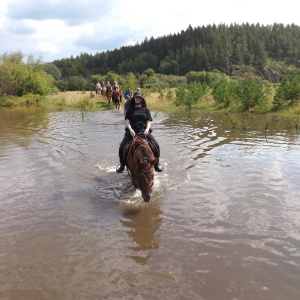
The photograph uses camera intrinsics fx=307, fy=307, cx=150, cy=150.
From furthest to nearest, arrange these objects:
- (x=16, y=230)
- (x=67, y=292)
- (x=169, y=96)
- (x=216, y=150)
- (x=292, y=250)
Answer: (x=169, y=96)
(x=216, y=150)
(x=16, y=230)
(x=292, y=250)
(x=67, y=292)

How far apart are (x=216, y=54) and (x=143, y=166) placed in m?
109

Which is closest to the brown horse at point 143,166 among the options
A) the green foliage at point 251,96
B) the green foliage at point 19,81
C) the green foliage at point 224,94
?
the green foliage at point 251,96

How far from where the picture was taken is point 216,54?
351 ft

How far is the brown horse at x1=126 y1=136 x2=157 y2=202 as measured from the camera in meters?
6.08

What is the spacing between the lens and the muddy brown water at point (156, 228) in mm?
4121

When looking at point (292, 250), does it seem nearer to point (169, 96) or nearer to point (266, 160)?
point (266, 160)

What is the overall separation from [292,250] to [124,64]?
5029 inches

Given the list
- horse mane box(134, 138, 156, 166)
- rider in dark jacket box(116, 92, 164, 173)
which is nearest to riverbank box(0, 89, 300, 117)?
rider in dark jacket box(116, 92, 164, 173)

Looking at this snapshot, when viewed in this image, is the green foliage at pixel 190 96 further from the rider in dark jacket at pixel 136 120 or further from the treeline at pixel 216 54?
the treeline at pixel 216 54

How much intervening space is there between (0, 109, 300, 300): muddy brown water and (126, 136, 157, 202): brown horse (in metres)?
0.61

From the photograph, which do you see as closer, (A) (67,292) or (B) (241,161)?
(A) (67,292)

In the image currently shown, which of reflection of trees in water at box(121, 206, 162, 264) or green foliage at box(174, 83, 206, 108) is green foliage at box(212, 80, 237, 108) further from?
reflection of trees in water at box(121, 206, 162, 264)

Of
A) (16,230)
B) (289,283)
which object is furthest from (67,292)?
(289,283)

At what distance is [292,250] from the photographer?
4828 mm
